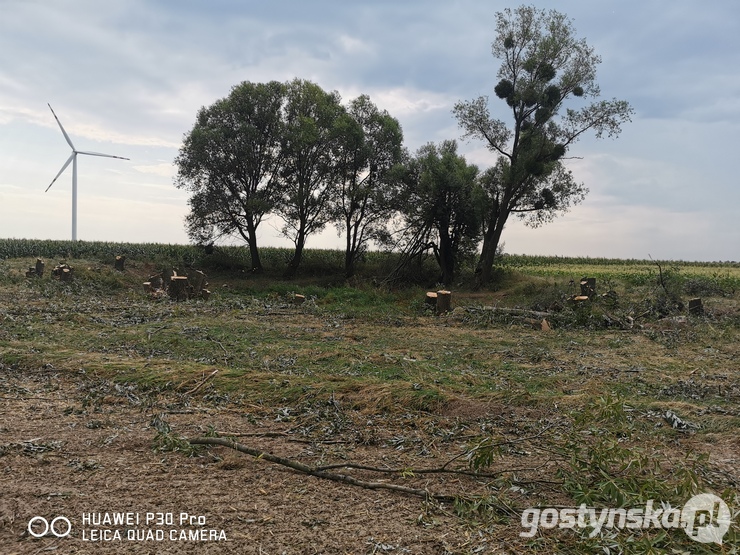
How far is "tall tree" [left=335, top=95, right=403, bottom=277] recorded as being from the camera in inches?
1053

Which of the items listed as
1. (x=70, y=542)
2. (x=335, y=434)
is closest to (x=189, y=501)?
(x=70, y=542)

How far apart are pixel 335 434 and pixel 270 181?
23849 millimetres

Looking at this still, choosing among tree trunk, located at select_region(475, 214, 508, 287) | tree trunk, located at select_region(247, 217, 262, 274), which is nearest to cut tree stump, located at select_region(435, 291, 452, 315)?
tree trunk, located at select_region(475, 214, 508, 287)

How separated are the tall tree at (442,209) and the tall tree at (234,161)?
7.32 meters

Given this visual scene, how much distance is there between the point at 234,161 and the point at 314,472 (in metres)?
24.4

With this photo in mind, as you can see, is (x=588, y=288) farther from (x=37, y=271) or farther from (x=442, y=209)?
(x=37, y=271)

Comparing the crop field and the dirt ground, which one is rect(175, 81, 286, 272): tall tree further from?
the dirt ground

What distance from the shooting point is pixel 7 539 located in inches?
134

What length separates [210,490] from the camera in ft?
13.5

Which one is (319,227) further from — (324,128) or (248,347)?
(248,347)

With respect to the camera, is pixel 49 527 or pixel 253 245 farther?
pixel 253 245

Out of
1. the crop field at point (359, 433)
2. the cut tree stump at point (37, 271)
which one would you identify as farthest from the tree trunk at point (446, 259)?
the cut tree stump at point (37, 271)

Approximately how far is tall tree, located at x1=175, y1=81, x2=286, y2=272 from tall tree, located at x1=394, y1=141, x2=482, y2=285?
288 inches

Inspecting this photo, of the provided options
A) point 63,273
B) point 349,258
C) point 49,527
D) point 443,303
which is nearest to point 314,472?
point 49,527
